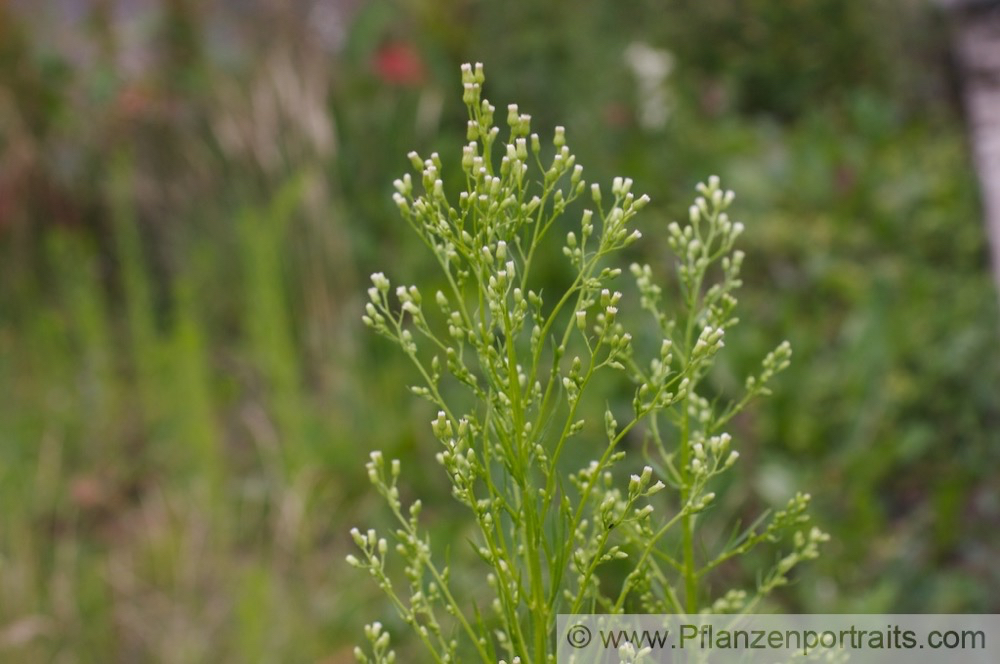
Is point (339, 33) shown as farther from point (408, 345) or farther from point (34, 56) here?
point (408, 345)

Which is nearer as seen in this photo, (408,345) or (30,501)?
(408,345)

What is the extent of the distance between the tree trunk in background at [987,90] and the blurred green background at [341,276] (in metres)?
0.56

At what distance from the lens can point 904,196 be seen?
488 centimetres

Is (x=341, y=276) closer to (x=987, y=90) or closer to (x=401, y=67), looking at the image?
(x=401, y=67)

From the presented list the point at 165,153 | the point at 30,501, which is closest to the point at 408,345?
the point at 30,501

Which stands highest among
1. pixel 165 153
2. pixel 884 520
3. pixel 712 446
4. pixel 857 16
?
pixel 857 16

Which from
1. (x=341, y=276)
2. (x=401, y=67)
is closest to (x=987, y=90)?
(x=341, y=276)

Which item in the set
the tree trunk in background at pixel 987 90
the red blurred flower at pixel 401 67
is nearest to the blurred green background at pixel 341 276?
the red blurred flower at pixel 401 67

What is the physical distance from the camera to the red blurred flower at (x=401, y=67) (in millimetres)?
5625

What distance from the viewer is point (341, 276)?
4879mm

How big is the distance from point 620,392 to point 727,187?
1.62 m

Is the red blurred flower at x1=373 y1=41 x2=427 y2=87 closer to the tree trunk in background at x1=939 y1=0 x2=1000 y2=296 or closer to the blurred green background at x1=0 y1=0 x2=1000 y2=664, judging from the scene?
the blurred green background at x1=0 y1=0 x2=1000 y2=664

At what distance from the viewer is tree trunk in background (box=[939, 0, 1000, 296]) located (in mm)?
3557

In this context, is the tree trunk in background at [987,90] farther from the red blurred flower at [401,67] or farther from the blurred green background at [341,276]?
the red blurred flower at [401,67]
